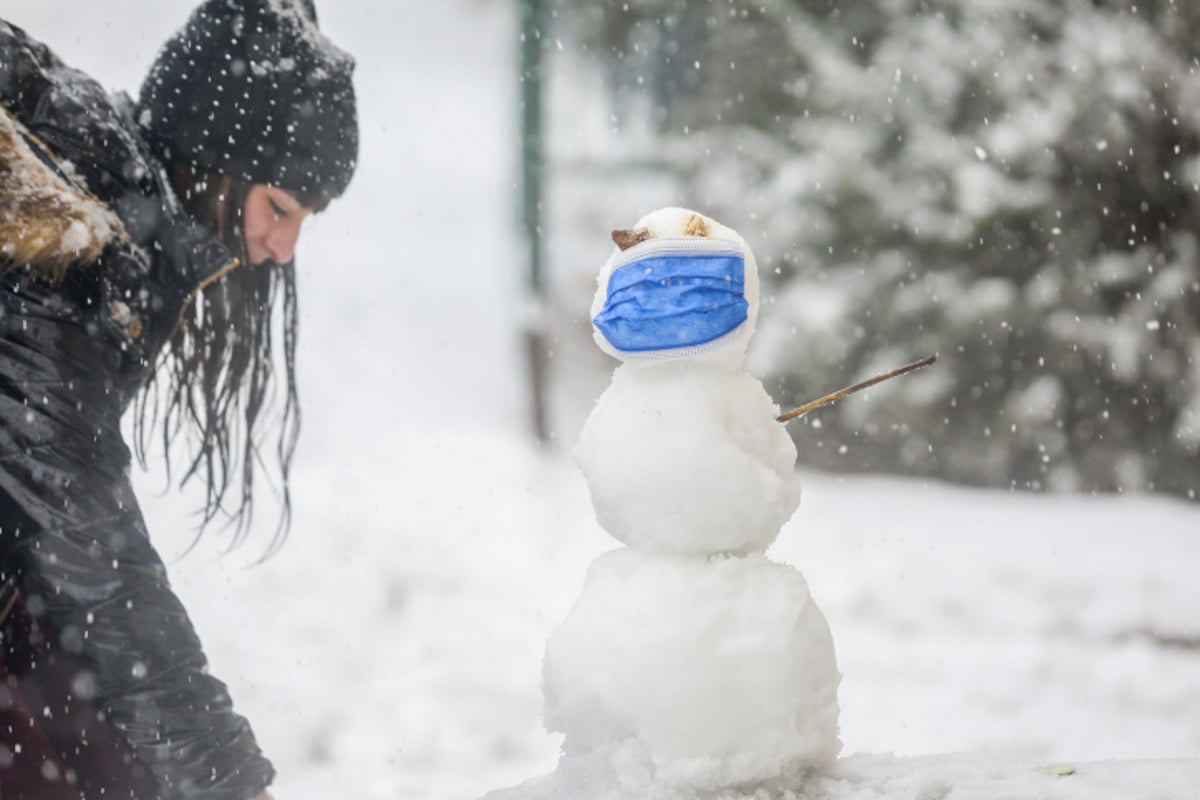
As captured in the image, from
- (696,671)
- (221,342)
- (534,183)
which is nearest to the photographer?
(696,671)

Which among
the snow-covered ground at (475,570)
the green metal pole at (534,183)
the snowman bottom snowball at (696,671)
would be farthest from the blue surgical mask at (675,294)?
the green metal pole at (534,183)

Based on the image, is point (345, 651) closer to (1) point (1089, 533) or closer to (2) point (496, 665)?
(2) point (496, 665)

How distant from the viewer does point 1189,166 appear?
516 centimetres

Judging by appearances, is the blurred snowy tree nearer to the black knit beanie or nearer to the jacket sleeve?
the black knit beanie

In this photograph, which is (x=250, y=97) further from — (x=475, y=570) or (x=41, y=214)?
(x=475, y=570)

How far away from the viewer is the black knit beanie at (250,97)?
166 centimetres

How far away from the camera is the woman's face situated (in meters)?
1.72

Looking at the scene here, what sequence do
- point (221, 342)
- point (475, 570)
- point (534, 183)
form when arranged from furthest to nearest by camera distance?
1. point (534, 183)
2. point (475, 570)
3. point (221, 342)

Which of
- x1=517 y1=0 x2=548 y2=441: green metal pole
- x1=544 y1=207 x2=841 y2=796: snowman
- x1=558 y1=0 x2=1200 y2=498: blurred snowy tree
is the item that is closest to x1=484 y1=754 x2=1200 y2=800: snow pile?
x1=544 y1=207 x2=841 y2=796: snowman

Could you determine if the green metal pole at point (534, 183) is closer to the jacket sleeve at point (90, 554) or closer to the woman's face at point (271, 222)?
the woman's face at point (271, 222)

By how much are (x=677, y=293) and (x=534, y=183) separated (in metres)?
3.93

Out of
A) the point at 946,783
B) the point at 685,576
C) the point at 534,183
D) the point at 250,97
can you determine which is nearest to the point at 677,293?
the point at 685,576

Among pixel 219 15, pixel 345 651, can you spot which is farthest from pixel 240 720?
pixel 345 651

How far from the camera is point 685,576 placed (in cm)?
119
